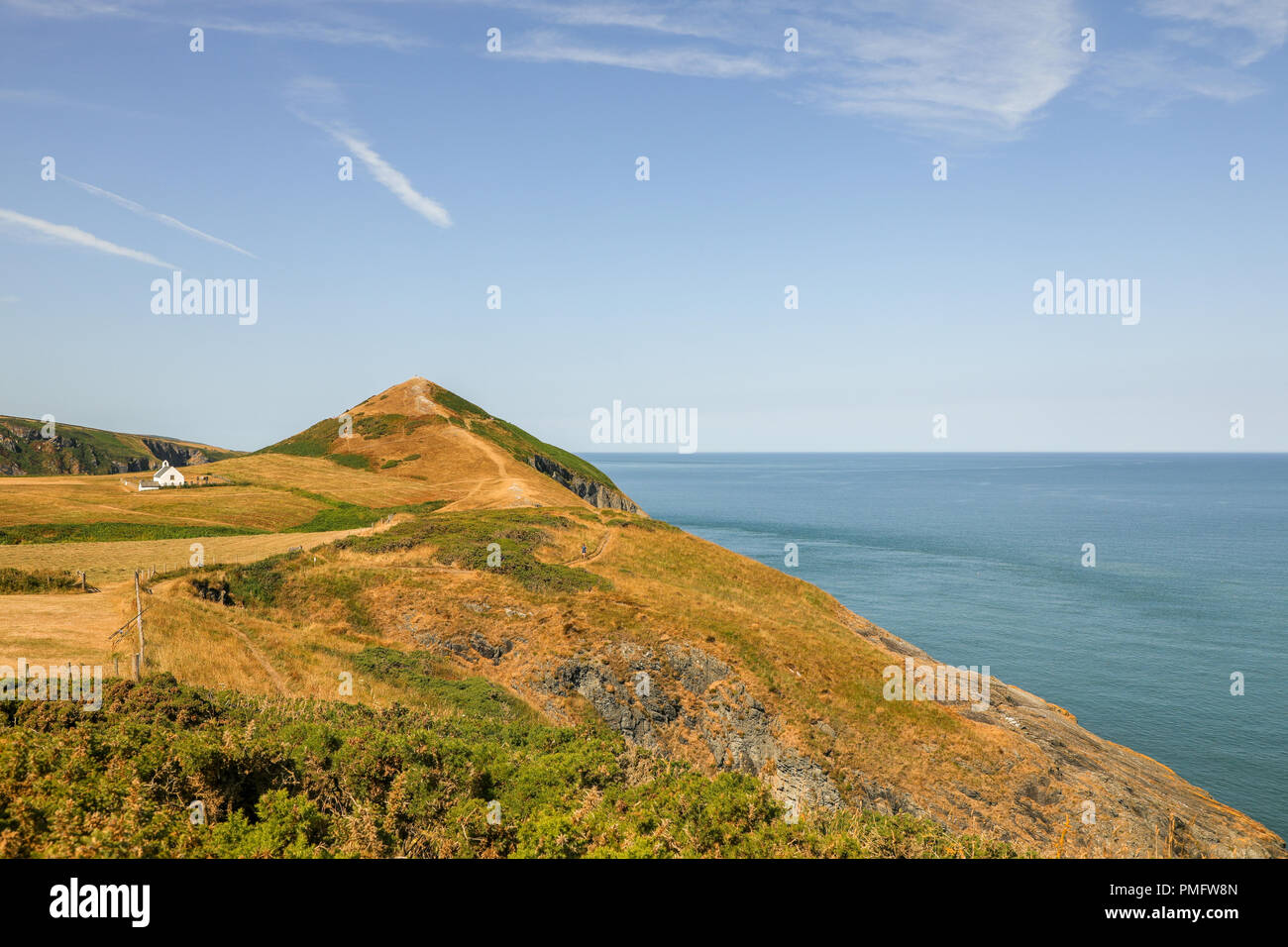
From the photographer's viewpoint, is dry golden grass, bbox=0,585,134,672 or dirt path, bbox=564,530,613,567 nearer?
dry golden grass, bbox=0,585,134,672

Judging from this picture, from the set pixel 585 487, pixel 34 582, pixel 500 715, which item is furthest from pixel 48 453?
pixel 500 715

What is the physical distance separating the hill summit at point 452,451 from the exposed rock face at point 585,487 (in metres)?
0.20

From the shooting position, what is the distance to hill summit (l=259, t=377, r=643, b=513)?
9050 centimetres

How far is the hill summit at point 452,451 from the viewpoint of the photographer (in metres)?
90.5

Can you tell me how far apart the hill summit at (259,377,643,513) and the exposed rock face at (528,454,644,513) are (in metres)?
0.20

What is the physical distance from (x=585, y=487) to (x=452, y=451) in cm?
2904

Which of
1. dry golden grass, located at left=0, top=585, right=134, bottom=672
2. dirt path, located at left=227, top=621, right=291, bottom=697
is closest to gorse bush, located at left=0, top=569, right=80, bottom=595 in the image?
dry golden grass, located at left=0, top=585, right=134, bottom=672

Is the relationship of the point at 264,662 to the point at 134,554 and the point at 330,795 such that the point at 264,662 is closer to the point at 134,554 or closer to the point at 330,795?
the point at 330,795

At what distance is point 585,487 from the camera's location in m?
128

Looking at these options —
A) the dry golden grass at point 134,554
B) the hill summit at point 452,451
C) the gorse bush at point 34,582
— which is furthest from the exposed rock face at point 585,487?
the gorse bush at point 34,582

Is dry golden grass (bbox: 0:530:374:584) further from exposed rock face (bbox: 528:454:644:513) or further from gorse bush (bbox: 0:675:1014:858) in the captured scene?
exposed rock face (bbox: 528:454:644:513)

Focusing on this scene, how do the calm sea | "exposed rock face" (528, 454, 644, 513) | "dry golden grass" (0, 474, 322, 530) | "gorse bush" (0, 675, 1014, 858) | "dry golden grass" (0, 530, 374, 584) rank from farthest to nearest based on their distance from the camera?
"exposed rock face" (528, 454, 644, 513) → "dry golden grass" (0, 474, 322, 530) → the calm sea → "dry golden grass" (0, 530, 374, 584) → "gorse bush" (0, 675, 1014, 858)
